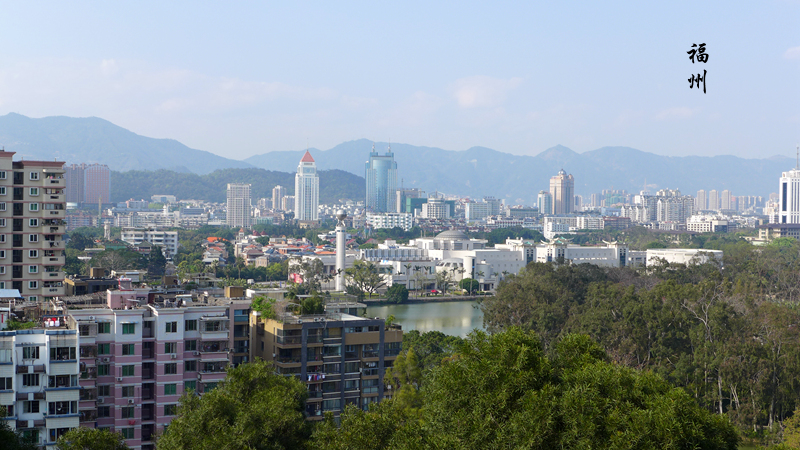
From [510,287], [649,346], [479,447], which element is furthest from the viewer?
[510,287]

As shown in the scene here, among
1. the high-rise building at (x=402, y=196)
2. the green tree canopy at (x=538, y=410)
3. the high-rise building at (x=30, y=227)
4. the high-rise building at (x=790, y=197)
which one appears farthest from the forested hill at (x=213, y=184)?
the green tree canopy at (x=538, y=410)

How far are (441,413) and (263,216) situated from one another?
8637cm

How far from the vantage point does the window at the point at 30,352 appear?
25.7 feet

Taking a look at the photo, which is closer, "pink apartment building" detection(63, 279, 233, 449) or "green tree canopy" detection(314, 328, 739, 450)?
"green tree canopy" detection(314, 328, 739, 450)

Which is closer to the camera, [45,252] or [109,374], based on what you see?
[109,374]

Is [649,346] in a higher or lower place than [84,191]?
lower

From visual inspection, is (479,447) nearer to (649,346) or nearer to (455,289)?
(649,346)

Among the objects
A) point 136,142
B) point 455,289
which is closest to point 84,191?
point 455,289

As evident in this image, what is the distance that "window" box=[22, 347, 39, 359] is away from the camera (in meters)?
7.83

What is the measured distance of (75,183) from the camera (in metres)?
86.4

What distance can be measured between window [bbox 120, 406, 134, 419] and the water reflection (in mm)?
12652

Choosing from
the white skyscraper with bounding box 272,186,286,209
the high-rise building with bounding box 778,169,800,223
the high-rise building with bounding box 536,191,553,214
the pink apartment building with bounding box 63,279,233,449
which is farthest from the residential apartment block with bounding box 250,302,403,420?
the white skyscraper with bounding box 272,186,286,209

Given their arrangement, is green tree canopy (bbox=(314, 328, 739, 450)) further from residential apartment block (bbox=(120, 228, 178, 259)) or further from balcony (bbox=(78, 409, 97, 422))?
residential apartment block (bbox=(120, 228, 178, 259))

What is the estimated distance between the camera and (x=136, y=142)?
195m
